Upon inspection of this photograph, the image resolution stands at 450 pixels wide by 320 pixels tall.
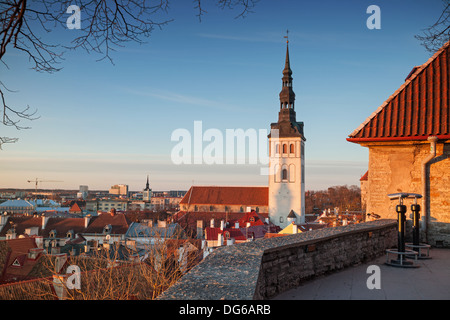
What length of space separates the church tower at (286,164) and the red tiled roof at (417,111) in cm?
4884

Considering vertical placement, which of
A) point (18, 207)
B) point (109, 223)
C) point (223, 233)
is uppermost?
point (223, 233)

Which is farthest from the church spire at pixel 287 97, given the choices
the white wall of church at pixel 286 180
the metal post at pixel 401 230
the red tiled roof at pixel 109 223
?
the metal post at pixel 401 230

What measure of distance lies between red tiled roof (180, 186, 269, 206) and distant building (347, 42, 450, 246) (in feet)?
214

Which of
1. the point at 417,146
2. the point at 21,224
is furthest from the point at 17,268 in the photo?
the point at 21,224

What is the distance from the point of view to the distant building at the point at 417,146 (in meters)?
9.16

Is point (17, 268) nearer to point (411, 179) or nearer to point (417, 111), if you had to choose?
point (411, 179)

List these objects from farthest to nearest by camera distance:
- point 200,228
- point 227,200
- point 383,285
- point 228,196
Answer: point 228,196
point 227,200
point 200,228
point 383,285

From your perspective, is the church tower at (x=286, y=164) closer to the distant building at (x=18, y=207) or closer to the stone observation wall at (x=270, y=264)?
the stone observation wall at (x=270, y=264)

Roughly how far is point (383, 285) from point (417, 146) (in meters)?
5.19

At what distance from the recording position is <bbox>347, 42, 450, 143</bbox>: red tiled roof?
9234 millimetres

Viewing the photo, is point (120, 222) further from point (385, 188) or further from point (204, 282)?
point (204, 282)

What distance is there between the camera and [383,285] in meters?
5.36

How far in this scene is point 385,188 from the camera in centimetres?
980
